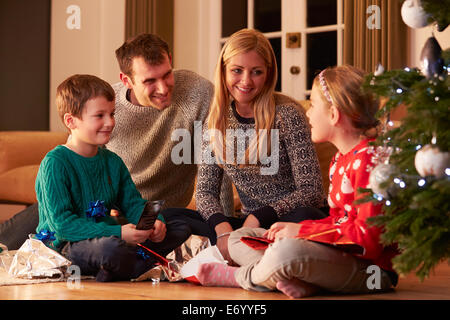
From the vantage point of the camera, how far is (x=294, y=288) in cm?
161

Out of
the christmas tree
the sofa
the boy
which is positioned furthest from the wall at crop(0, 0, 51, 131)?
the christmas tree

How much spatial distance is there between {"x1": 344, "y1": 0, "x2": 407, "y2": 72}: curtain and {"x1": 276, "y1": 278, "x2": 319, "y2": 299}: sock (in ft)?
8.41

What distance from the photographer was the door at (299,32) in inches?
185

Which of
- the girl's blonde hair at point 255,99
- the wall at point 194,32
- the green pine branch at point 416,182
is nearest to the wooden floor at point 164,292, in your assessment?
the green pine branch at point 416,182

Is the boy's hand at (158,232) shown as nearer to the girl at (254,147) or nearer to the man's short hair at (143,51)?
the girl at (254,147)

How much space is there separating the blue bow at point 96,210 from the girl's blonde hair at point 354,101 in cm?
82

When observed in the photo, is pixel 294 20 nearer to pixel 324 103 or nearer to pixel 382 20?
pixel 382 20

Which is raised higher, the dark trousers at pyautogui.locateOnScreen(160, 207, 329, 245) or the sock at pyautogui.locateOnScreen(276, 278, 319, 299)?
the dark trousers at pyautogui.locateOnScreen(160, 207, 329, 245)

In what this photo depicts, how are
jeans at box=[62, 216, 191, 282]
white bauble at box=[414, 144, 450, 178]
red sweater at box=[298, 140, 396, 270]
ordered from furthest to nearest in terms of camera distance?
jeans at box=[62, 216, 191, 282] → red sweater at box=[298, 140, 396, 270] → white bauble at box=[414, 144, 450, 178]

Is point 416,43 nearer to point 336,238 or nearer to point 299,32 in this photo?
point 299,32

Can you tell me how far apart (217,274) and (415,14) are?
0.93m

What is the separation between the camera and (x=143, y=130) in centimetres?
247

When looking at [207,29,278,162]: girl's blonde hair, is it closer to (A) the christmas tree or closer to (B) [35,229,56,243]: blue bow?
(B) [35,229,56,243]: blue bow

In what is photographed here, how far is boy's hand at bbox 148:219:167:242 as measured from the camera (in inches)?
80.2
